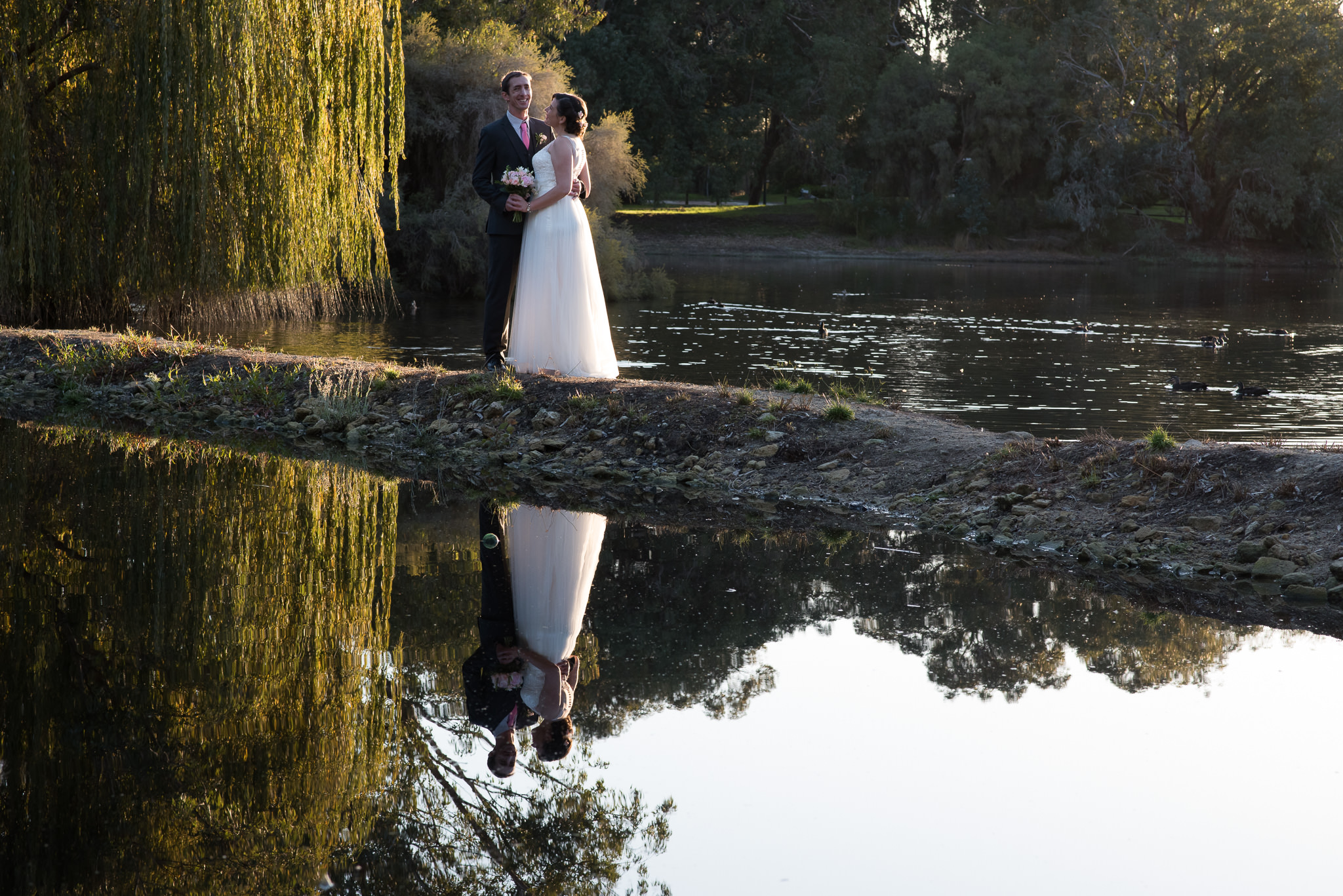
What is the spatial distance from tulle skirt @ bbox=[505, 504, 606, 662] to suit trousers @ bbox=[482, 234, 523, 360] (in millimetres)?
3183

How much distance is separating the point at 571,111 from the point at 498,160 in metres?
0.84

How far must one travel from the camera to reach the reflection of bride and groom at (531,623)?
476cm

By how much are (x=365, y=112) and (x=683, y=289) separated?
20.4m

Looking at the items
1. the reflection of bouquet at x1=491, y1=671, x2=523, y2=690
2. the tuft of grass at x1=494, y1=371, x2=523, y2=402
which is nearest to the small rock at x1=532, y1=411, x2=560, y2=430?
the tuft of grass at x1=494, y1=371, x2=523, y2=402

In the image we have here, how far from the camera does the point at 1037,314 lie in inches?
1133

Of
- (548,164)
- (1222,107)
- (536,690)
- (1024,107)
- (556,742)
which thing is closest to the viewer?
(556,742)

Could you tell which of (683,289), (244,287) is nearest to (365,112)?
(244,287)

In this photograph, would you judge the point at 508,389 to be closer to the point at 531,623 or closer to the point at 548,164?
the point at 548,164

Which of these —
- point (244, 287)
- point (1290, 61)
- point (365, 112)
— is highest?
point (1290, 61)

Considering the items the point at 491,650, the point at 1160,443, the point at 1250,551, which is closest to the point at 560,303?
the point at 1160,443

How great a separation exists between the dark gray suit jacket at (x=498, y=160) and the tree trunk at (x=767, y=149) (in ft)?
177

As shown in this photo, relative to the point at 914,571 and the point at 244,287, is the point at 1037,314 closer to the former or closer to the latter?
Result: the point at 244,287

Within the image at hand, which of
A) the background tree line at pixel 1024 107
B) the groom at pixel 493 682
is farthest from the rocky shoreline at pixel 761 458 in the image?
the background tree line at pixel 1024 107

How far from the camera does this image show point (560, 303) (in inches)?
428
